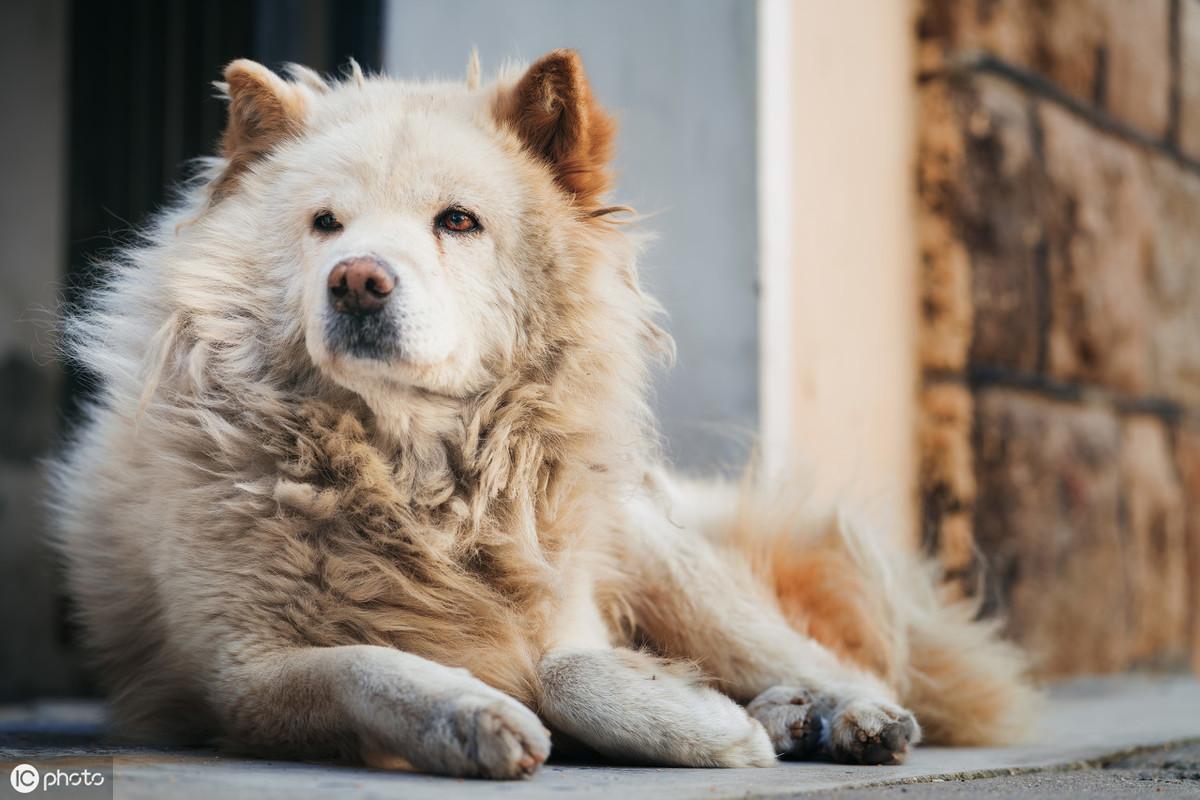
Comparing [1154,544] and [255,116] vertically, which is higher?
[255,116]

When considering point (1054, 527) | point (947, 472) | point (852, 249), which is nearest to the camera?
point (852, 249)

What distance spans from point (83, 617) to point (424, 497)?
970 millimetres

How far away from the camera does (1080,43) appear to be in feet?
18.5

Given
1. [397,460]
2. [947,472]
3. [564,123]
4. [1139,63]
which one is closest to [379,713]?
[397,460]

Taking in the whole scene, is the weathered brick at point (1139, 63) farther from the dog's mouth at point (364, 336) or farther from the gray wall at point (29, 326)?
the gray wall at point (29, 326)

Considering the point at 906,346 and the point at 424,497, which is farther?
the point at 906,346

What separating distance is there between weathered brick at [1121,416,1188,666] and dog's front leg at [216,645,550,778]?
448 cm

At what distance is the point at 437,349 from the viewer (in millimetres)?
2473

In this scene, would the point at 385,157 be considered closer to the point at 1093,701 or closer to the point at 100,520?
the point at 100,520

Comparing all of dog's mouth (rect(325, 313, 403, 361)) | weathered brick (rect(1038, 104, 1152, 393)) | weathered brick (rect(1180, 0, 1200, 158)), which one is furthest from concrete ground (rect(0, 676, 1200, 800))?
weathered brick (rect(1180, 0, 1200, 158))

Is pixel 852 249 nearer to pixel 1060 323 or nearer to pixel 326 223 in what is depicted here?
pixel 1060 323

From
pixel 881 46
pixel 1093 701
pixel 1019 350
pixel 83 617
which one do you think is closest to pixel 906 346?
pixel 1019 350

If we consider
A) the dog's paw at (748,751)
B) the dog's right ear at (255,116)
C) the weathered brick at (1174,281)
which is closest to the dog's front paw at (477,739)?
the dog's paw at (748,751)

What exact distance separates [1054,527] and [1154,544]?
990 millimetres
